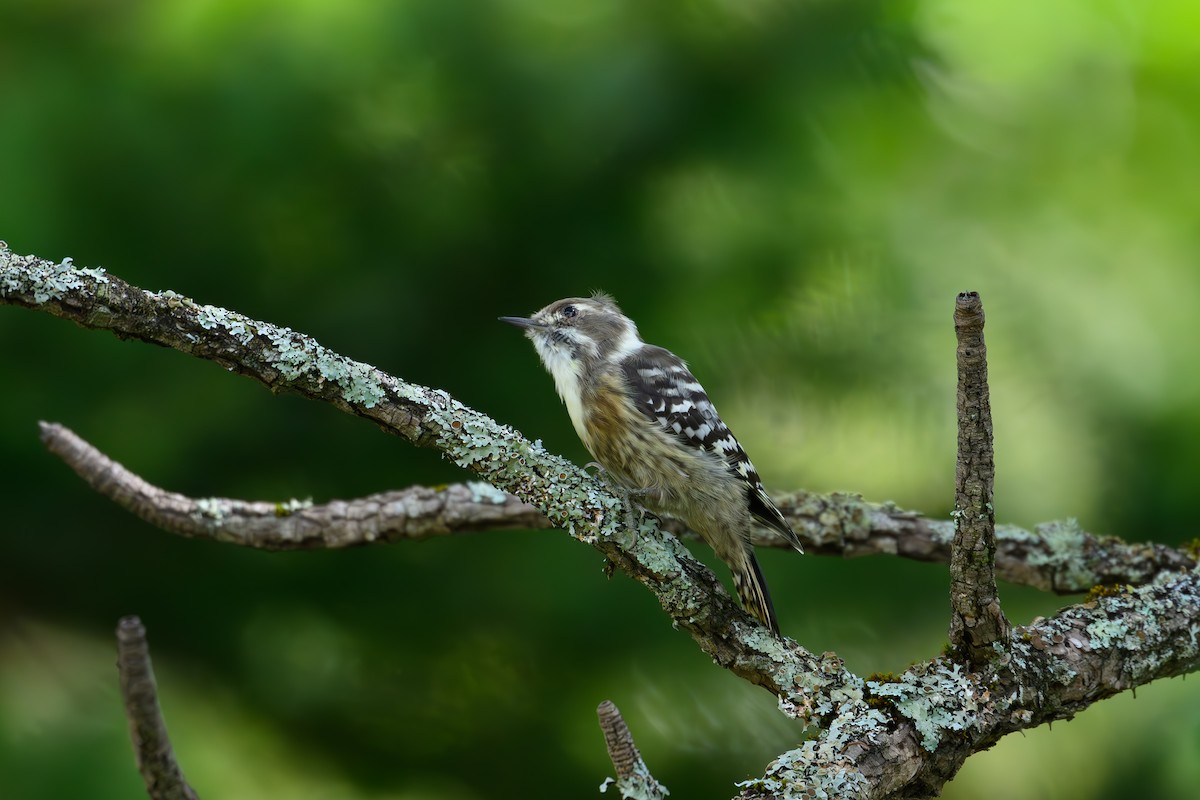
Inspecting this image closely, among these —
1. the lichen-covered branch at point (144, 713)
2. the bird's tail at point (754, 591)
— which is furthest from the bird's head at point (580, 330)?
the lichen-covered branch at point (144, 713)

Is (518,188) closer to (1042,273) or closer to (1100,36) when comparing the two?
(1042,273)

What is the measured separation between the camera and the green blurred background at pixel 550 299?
2.27m

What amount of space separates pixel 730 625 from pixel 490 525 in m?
0.71

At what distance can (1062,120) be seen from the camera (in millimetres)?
2586

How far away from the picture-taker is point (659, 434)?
→ 2.39 metres

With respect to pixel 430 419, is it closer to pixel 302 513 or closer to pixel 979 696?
pixel 302 513

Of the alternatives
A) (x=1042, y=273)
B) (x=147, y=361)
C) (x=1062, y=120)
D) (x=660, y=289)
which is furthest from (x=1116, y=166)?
(x=147, y=361)

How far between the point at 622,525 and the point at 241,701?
3.52 ft

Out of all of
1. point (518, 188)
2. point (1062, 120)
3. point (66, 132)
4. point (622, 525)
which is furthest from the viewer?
point (1062, 120)

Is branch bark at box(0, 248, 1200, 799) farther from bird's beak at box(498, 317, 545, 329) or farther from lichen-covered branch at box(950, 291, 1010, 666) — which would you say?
bird's beak at box(498, 317, 545, 329)

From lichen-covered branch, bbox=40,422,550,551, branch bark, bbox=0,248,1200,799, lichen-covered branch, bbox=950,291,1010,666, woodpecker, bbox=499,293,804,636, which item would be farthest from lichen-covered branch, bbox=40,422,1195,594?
lichen-covered branch, bbox=950,291,1010,666

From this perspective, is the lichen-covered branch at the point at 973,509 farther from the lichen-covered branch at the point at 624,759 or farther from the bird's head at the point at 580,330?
the bird's head at the point at 580,330

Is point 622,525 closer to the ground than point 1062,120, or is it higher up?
closer to the ground

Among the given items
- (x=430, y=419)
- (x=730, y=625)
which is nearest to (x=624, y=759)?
(x=730, y=625)
